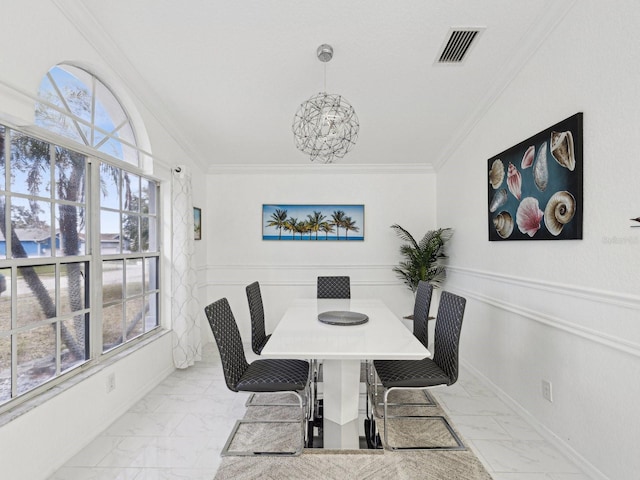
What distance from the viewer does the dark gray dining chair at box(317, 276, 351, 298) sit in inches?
152

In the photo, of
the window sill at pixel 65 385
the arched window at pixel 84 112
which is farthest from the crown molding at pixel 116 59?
the window sill at pixel 65 385

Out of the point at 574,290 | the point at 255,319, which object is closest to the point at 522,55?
the point at 574,290

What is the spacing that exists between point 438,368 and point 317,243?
8.71 feet

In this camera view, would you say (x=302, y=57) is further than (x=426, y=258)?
No

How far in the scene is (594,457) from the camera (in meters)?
1.86

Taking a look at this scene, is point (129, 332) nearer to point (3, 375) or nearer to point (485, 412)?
point (3, 375)

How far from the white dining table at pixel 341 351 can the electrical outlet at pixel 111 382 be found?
1.30 meters

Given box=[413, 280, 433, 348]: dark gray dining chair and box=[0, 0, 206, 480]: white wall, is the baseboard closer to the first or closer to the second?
box=[413, 280, 433, 348]: dark gray dining chair

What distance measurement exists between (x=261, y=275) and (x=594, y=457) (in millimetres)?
3721

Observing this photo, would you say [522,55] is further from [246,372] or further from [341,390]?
[246,372]

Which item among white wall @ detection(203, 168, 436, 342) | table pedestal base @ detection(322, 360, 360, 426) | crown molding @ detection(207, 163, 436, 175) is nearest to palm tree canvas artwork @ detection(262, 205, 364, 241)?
white wall @ detection(203, 168, 436, 342)

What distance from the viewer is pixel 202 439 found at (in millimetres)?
2264

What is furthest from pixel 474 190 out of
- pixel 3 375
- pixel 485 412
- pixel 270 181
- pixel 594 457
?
pixel 3 375

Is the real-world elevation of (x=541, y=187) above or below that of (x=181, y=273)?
above
